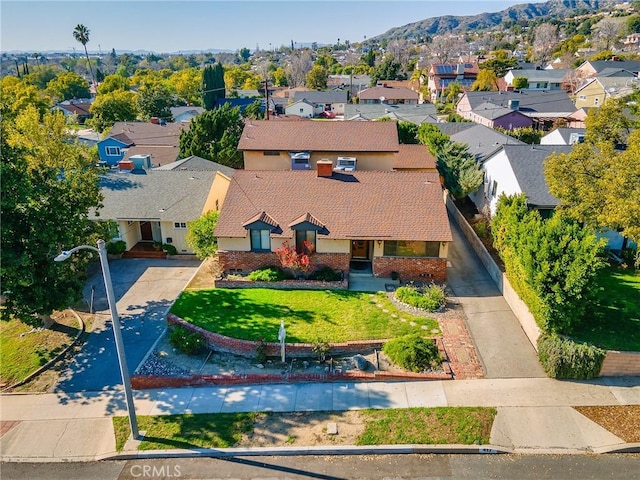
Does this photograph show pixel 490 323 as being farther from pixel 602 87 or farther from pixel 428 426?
pixel 602 87

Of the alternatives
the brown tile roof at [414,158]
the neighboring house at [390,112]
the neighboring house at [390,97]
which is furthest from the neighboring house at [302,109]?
the brown tile roof at [414,158]

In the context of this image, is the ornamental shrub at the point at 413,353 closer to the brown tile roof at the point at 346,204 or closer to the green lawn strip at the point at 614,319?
the green lawn strip at the point at 614,319

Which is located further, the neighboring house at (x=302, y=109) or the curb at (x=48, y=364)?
the neighboring house at (x=302, y=109)

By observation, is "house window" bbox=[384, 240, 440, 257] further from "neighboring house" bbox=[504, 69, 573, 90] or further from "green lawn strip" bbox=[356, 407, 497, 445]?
"neighboring house" bbox=[504, 69, 573, 90]

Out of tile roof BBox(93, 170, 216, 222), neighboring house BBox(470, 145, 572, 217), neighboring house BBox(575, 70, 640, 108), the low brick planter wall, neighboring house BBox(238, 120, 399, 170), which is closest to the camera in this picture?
the low brick planter wall

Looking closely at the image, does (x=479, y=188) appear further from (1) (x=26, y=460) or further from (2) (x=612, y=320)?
(1) (x=26, y=460)

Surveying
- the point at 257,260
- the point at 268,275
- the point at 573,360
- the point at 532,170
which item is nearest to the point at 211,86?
→ the point at 257,260

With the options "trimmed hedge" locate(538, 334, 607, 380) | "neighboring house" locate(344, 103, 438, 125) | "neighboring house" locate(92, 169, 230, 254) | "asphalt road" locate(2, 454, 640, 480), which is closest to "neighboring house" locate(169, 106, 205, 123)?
"neighboring house" locate(344, 103, 438, 125)
